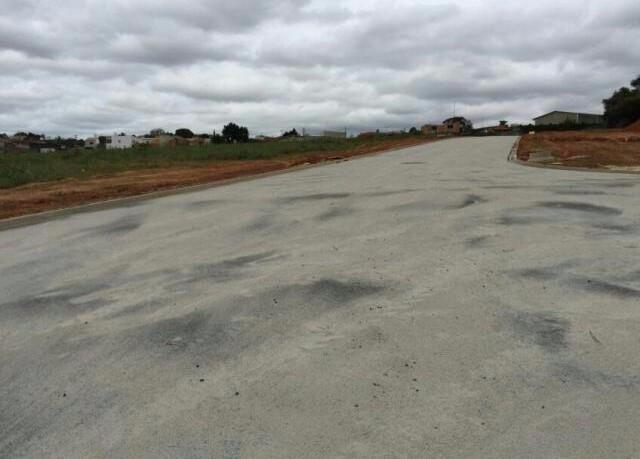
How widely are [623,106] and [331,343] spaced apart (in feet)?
297

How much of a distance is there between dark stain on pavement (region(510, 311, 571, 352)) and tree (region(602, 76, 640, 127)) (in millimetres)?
86982

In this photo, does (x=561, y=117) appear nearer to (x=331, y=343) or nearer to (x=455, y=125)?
(x=455, y=125)

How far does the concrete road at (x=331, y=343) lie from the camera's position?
9.79ft

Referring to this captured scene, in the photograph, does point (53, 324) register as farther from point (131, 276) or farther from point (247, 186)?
point (247, 186)

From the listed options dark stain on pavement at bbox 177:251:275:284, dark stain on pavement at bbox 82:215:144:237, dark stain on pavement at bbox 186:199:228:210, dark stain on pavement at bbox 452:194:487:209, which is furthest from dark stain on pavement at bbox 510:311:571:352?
dark stain on pavement at bbox 186:199:228:210

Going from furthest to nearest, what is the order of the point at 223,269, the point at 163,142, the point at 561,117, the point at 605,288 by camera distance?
the point at 561,117, the point at 163,142, the point at 223,269, the point at 605,288

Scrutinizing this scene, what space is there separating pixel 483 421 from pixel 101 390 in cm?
244

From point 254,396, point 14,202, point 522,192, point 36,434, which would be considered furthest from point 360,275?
point 14,202

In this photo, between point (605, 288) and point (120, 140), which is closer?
point (605, 288)

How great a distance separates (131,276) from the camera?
6.39 meters

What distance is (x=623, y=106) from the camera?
3157 inches

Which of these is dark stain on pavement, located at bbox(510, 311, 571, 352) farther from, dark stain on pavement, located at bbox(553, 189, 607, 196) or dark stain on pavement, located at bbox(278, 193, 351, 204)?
dark stain on pavement, located at bbox(278, 193, 351, 204)

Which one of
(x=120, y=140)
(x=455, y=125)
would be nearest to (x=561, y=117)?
(x=455, y=125)

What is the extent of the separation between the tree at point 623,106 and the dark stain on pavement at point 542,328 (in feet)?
285
